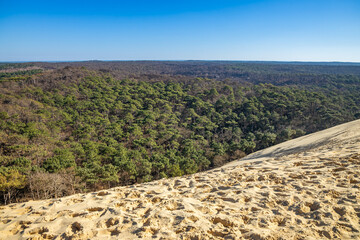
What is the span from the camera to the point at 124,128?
3525cm

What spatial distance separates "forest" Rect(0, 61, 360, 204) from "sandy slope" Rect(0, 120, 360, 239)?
10424 millimetres

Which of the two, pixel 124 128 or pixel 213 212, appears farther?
pixel 124 128

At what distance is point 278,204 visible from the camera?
14.0ft

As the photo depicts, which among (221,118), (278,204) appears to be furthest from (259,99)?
(278,204)

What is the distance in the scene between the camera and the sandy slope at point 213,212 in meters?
3.44

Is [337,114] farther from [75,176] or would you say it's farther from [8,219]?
[8,219]

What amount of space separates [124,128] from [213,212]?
3302 cm

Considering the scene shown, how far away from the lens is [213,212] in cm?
415

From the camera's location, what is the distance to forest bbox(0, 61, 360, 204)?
16.2 metres

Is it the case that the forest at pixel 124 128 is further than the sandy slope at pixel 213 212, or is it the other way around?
the forest at pixel 124 128

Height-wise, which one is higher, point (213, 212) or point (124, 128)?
point (213, 212)

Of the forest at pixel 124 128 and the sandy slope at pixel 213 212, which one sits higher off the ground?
the sandy slope at pixel 213 212

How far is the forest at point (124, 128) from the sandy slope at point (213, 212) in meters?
10.4

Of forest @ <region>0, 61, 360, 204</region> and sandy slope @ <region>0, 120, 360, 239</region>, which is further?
forest @ <region>0, 61, 360, 204</region>
